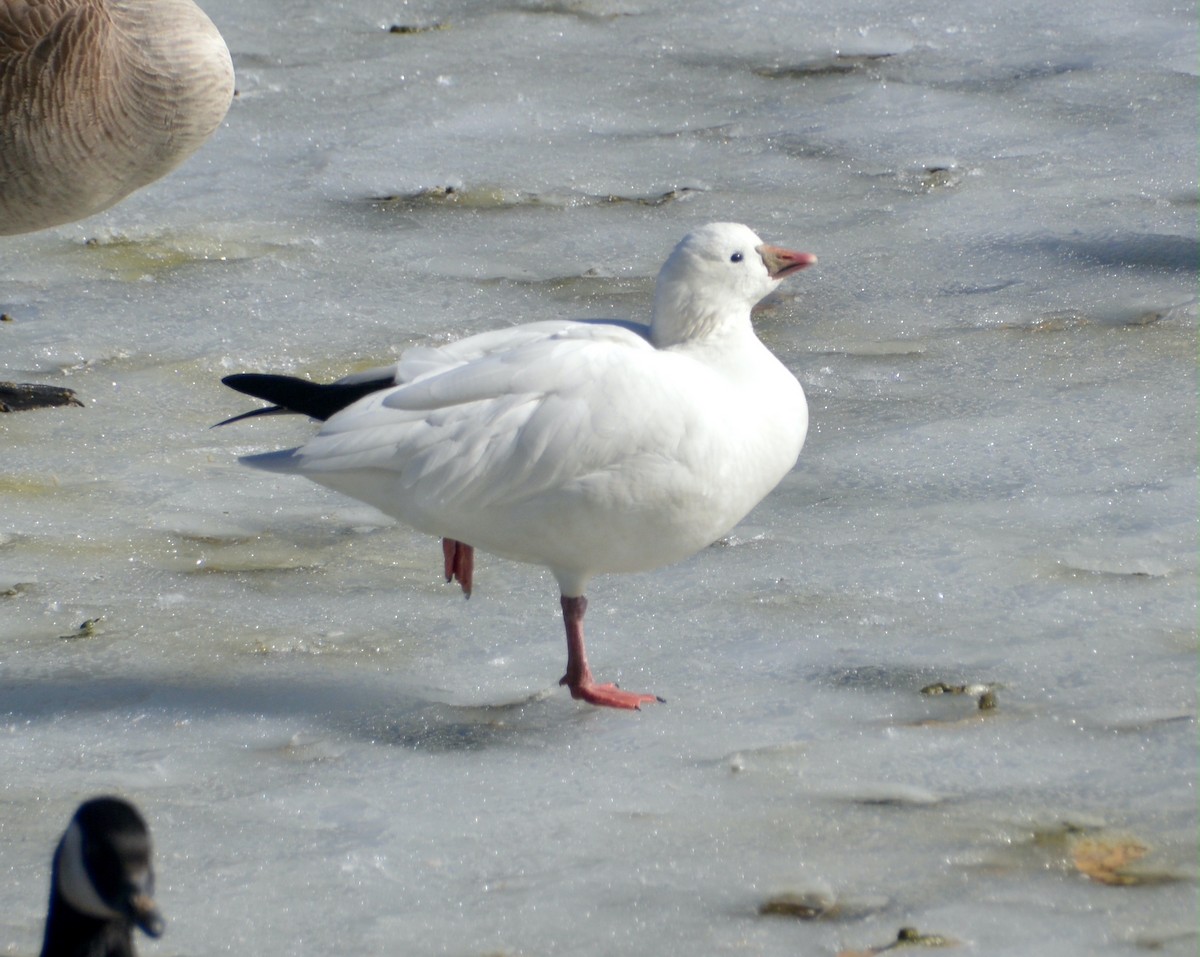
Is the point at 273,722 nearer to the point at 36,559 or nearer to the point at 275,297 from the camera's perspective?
the point at 36,559

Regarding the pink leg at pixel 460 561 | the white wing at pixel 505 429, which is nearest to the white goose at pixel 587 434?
the white wing at pixel 505 429

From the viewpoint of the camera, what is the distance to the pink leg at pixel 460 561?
365cm

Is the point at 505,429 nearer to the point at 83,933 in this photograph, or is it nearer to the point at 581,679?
the point at 581,679

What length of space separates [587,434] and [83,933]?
1411 millimetres

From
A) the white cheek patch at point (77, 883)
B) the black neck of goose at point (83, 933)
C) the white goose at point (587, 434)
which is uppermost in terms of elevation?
the white goose at point (587, 434)

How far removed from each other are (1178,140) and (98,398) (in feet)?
13.6

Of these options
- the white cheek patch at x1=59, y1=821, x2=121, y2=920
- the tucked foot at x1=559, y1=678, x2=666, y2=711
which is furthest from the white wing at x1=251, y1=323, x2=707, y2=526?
the white cheek patch at x1=59, y1=821, x2=121, y2=920

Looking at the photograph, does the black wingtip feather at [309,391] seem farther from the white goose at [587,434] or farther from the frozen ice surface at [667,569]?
the frozen ice surface at [667,569]

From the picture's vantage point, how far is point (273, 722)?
10.7 feet

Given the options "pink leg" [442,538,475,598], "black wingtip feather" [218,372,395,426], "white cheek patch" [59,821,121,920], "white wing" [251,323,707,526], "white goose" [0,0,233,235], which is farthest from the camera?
"white goose" [0,0,233,235]

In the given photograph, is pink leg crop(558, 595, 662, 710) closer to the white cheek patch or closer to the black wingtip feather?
the black wingtip feather

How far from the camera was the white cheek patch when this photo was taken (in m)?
2.15

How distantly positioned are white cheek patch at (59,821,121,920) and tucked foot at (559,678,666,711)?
4.16 ft

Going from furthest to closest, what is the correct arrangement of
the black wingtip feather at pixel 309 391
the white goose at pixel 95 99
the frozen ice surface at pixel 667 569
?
the white goose at pixel 95 99 → the black wingtip feather at pixel 309 391 → the frozen ice surface at pixel 667 569
